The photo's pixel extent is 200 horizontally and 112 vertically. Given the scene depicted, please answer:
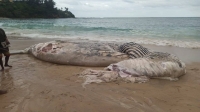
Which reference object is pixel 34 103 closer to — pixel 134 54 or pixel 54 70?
pixel 54 70

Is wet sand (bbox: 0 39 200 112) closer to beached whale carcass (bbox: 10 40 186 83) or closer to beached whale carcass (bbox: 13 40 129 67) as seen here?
beached whale carcass (bbox: 10 40 186 83)

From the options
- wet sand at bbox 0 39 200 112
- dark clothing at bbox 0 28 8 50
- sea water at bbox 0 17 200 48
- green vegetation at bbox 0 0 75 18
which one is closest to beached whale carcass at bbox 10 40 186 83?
wet sand at bbox 0 39 200 112

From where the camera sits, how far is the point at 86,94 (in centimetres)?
334

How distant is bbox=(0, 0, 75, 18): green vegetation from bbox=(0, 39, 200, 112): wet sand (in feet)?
198

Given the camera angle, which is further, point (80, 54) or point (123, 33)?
point (123, 33)

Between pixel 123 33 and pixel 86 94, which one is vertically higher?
pixel 123 33

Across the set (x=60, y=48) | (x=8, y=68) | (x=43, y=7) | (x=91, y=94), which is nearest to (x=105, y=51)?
(x=60, y=48)

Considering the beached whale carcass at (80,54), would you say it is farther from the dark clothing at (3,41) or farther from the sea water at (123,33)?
the sea water at (123,33)

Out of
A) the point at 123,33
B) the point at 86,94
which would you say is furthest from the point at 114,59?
the point at 123,33

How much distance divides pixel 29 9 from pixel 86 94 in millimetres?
70630

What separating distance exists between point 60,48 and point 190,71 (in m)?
3.80

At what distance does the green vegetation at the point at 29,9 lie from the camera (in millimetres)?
58625

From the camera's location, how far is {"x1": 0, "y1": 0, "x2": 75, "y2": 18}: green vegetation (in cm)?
5862

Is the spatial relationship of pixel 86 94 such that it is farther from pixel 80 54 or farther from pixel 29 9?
pixel 29 9
